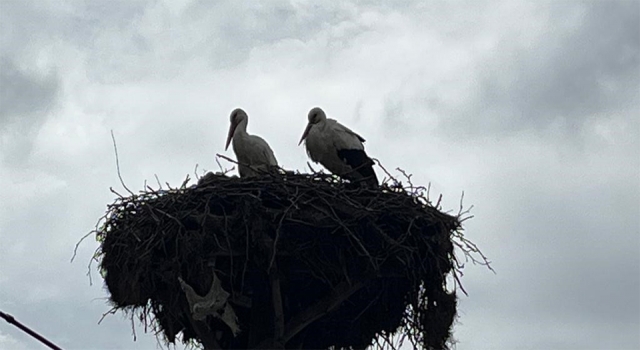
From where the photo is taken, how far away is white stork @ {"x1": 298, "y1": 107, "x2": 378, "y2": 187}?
8227 millimetres

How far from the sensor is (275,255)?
6.87 meters

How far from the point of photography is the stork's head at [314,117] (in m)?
8.84

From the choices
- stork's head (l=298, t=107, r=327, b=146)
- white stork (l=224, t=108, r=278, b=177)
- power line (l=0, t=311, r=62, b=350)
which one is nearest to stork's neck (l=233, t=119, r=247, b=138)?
white stork (l=224, t=108, r=278, b=177)

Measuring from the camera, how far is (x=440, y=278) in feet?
24.1

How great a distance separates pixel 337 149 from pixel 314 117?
633mm

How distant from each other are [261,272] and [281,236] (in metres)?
0.60

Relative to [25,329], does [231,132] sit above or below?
above

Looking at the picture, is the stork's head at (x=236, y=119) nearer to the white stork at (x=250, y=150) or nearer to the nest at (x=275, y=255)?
the white stork at (x=250, y=150)

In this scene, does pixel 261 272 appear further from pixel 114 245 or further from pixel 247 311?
pixel 114 245

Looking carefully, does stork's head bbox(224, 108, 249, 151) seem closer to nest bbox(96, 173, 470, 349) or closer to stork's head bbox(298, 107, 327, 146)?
stork's head bbox(298, 107, 327, 146)

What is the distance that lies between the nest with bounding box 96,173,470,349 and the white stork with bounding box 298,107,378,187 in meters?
0.88

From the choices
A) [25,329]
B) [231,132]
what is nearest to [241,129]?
[231,132]

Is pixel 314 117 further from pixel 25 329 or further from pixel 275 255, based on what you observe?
pixel 25 329

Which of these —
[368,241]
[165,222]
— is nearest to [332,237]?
[368,241]
